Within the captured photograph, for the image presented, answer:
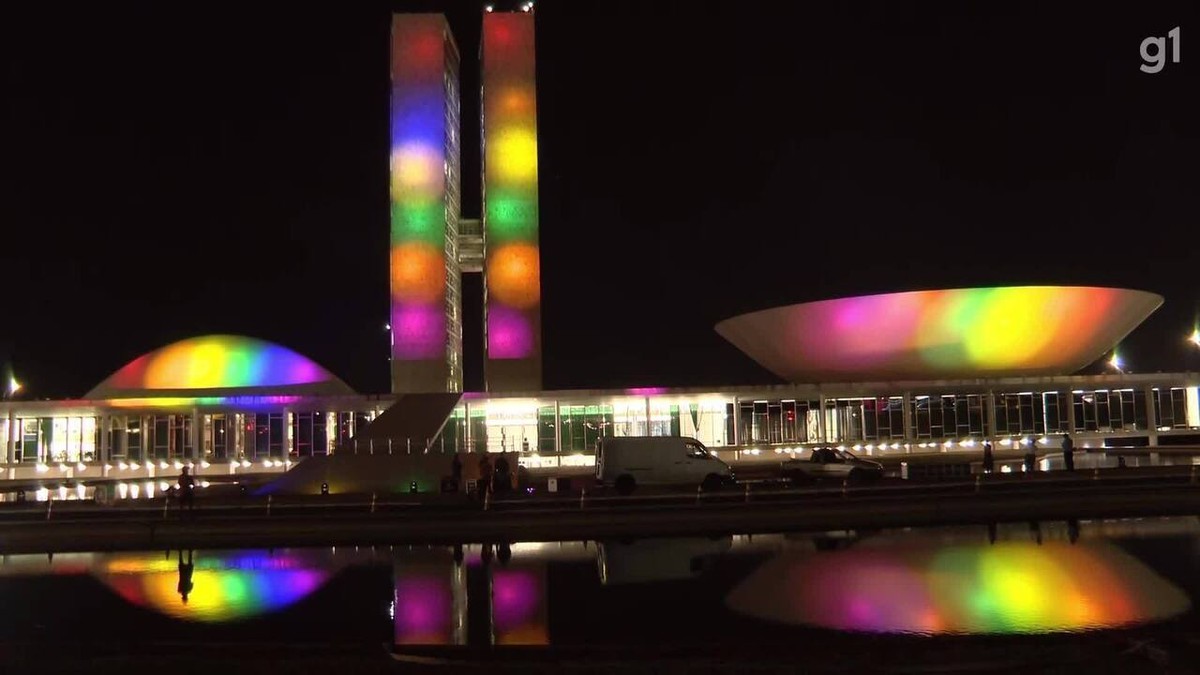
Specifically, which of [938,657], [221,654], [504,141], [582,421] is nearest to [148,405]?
[582,421]

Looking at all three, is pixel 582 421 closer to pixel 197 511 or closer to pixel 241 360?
pixel 241 360

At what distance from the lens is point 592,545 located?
1741 centimetres

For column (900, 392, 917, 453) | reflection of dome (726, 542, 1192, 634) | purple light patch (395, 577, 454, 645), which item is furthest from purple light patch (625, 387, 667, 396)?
purple light patch (395, 577, 454, 645)

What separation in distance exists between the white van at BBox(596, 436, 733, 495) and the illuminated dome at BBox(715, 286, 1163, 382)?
766 inches

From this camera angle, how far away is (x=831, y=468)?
2928cm

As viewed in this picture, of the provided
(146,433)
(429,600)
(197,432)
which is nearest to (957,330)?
(197,432)

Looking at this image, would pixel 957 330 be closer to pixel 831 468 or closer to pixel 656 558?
pixel 831 468

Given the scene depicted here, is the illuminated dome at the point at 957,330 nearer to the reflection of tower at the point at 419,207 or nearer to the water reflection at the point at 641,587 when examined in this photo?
the reflection of tower at the point at 419,207

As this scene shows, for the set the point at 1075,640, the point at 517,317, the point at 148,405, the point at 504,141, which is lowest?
the point at 1075,640

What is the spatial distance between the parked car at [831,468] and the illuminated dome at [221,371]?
25.1 metres

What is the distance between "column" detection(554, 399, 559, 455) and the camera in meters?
43.5

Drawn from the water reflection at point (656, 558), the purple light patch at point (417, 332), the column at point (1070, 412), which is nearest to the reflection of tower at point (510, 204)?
the purple light patch at point (417, 332)

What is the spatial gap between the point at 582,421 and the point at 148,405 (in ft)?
57.6

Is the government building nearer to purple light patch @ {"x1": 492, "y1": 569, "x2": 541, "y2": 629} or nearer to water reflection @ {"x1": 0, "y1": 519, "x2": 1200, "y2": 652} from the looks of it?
water reflection @ {"x1": 0, "y1": 519, "x2": 1200, "y2": 652}
